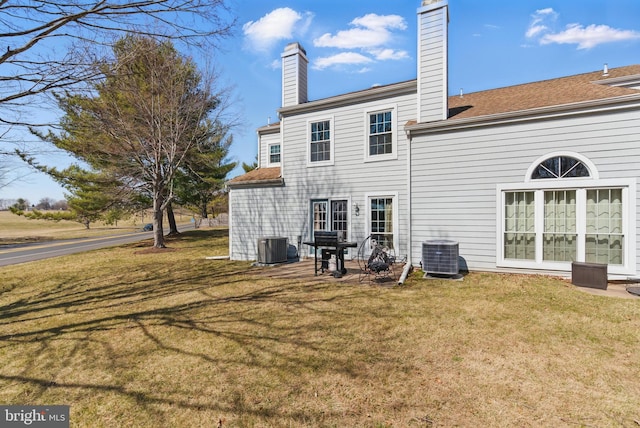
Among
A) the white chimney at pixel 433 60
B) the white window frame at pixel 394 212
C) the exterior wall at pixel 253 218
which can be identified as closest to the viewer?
the white chimney at pixel 433 60

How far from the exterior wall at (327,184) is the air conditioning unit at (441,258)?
159 cm

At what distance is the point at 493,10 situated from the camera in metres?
9.22

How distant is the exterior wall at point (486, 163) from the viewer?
22.0ft

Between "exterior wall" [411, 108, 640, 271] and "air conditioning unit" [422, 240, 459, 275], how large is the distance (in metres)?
1.12

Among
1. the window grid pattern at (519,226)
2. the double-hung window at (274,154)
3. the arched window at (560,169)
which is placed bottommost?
the window grid pattern at (519,226)

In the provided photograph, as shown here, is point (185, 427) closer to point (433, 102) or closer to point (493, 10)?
point (433, 102)

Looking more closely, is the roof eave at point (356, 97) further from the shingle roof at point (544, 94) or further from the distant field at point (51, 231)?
the distant field at point (51, 231)

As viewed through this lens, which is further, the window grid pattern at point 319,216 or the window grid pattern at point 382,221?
the window grid pattern at point 319,216

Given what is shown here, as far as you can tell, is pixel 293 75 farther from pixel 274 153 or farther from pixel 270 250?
pixel 270 250

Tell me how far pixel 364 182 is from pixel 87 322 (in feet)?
26.5

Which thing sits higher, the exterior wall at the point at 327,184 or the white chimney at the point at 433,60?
the white chimney at the point at 433,60

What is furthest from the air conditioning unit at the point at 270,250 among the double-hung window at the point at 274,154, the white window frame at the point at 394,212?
the double-hung window at the point at 274,154

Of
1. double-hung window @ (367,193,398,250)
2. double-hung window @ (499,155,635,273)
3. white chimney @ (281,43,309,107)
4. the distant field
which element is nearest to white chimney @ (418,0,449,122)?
double-hung window @ (367,193,398,250)

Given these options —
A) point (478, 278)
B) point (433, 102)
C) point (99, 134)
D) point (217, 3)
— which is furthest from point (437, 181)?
point (99, 134)
